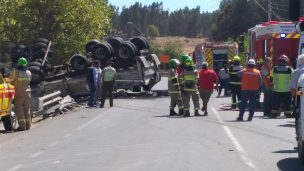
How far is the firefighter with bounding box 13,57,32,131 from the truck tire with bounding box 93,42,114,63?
1245 centimetres

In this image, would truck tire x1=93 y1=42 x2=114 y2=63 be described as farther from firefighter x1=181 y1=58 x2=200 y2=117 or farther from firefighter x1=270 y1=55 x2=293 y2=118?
firefighter x1=270 y1=55 x2=293 y2=118

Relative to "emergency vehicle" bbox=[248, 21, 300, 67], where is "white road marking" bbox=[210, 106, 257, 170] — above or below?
below

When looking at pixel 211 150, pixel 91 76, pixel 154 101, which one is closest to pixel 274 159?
pixel 211 150

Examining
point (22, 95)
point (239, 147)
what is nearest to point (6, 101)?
point (22, 95)

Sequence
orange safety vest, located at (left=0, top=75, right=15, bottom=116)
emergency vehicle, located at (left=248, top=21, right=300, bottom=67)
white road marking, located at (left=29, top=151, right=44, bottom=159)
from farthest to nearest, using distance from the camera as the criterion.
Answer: emergency vehicle, located at (left=248, top=21, right=300, bottom=67)
orange safety vest, located at (left=0, top=75, right=15, bottom=116)
white road marking, located at (left=29, top=151, right=44, bottom=159)

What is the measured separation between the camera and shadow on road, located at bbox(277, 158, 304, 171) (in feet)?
36.6

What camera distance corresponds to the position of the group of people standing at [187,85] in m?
21.9

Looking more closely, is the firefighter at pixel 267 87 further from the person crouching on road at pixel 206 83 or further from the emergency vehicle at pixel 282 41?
the emergency vehicle at pixel 282 41

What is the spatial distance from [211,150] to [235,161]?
4.96ft

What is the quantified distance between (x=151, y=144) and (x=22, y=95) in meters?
5.31

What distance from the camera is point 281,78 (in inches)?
838

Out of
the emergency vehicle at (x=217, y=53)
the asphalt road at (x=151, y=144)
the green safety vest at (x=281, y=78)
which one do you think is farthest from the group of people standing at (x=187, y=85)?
the emergency vehicle at (x=217, y=53)

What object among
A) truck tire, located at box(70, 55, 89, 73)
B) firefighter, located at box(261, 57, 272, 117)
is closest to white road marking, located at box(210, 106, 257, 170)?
firefighter, located at box(261, 57, 272, 117)

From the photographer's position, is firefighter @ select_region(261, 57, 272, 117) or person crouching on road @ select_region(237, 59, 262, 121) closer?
person crouching on road @ select_region(237, 59, 262, 121)
